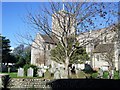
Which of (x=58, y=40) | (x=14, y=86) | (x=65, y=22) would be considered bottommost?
(x=14, y=86)

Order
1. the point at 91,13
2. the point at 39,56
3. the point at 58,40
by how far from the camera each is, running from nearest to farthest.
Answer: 1. the point at 91,13
2. the point at 58,40
3. the point at 39,56

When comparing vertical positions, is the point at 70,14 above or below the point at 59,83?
above

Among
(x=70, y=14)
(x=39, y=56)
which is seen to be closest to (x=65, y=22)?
(x=70, y=14)

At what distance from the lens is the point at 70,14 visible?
66.8 feet

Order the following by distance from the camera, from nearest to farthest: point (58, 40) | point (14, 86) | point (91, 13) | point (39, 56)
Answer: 1. point (14, 86)
2. point (91, 13)
3. point (58, 40)
4. point (39, 56)

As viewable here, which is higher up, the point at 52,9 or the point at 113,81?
the point at 52,9

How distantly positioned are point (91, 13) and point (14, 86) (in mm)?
8338

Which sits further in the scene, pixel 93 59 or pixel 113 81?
pixel 93 59

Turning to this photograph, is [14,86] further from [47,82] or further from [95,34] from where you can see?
[95,34]

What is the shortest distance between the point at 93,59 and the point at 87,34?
44.2 meters

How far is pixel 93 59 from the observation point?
6419 cm

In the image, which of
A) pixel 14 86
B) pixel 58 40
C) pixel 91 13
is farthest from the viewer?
pixel 58 40

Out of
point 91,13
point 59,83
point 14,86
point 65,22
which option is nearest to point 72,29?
point 65,22

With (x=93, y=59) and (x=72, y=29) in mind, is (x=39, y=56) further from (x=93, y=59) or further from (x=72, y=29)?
(x=72, y=29)
